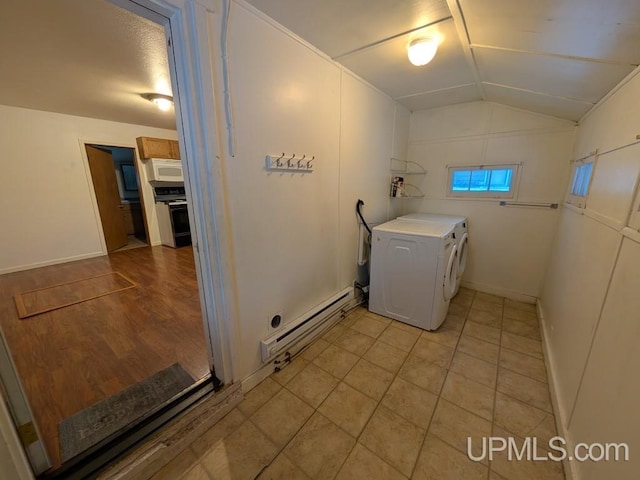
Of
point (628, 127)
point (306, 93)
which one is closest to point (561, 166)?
point (628, 127)

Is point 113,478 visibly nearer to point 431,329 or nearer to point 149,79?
point 431,329

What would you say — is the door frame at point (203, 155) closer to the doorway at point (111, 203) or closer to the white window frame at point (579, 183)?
the white window frame at point (579, 183)

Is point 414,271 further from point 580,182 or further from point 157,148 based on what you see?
point 157,148

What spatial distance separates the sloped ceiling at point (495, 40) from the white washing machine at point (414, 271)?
121 centimetres

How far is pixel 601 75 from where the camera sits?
4.44 ft

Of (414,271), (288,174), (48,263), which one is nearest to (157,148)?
(48,263)

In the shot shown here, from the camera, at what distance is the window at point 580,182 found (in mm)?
1655

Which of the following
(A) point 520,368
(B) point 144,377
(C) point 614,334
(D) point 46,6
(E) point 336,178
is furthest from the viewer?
(E) point 336,178

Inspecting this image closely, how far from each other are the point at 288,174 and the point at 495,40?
1.41 m

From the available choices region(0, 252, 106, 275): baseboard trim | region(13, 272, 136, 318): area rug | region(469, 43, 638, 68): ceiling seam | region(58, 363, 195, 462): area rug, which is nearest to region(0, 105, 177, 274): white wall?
region(0, 252, 106, 275): baseboard trim

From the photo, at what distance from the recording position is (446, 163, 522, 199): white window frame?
2.62 meters

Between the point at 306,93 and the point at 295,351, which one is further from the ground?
the point at 306,93

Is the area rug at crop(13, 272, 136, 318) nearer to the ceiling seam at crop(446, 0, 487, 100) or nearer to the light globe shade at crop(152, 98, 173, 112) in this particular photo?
the light globe shade at crop(152, 98, 173, 112)

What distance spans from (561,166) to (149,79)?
4143 mm
